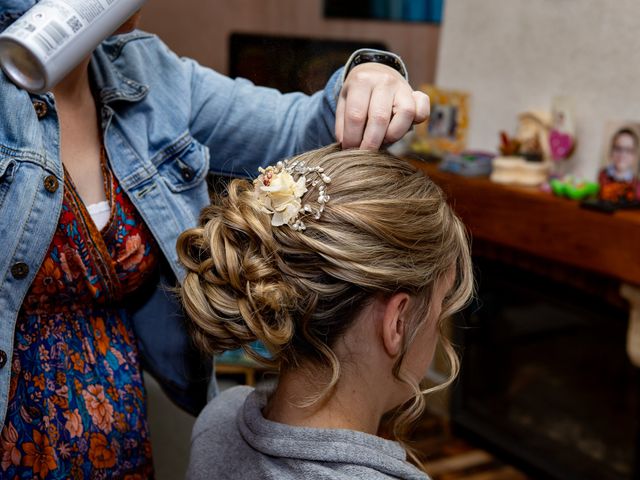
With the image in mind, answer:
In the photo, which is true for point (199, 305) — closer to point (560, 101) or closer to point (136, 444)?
point (136, 444)

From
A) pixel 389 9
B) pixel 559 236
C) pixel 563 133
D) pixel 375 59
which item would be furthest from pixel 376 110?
pixel 389 9

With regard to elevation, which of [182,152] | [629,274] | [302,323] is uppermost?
[182,152]

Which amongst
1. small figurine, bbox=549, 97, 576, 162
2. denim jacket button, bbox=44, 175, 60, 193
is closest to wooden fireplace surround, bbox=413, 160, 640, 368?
small figurine, bbox=549, 97, 576, 162

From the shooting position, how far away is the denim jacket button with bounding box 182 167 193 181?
119 cm

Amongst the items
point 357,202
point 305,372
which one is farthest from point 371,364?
point 357,202

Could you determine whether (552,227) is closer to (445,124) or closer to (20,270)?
(445,124)

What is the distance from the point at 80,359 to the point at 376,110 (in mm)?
538

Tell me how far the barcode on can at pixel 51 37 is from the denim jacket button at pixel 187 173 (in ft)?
1.36

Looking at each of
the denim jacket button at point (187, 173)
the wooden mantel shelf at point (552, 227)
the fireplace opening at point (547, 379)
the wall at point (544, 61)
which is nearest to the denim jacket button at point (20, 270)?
the denim jacket button at point (187, 173)

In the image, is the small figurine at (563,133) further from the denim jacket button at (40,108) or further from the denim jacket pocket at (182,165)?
the denim jacket button at (40,108)

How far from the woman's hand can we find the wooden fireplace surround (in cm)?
118

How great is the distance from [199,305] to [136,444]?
31 centimetres

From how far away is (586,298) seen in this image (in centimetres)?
258

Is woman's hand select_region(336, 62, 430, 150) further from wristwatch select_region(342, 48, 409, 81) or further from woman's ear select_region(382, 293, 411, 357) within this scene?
woman's ear select_region(382, 293, 411, 357)
